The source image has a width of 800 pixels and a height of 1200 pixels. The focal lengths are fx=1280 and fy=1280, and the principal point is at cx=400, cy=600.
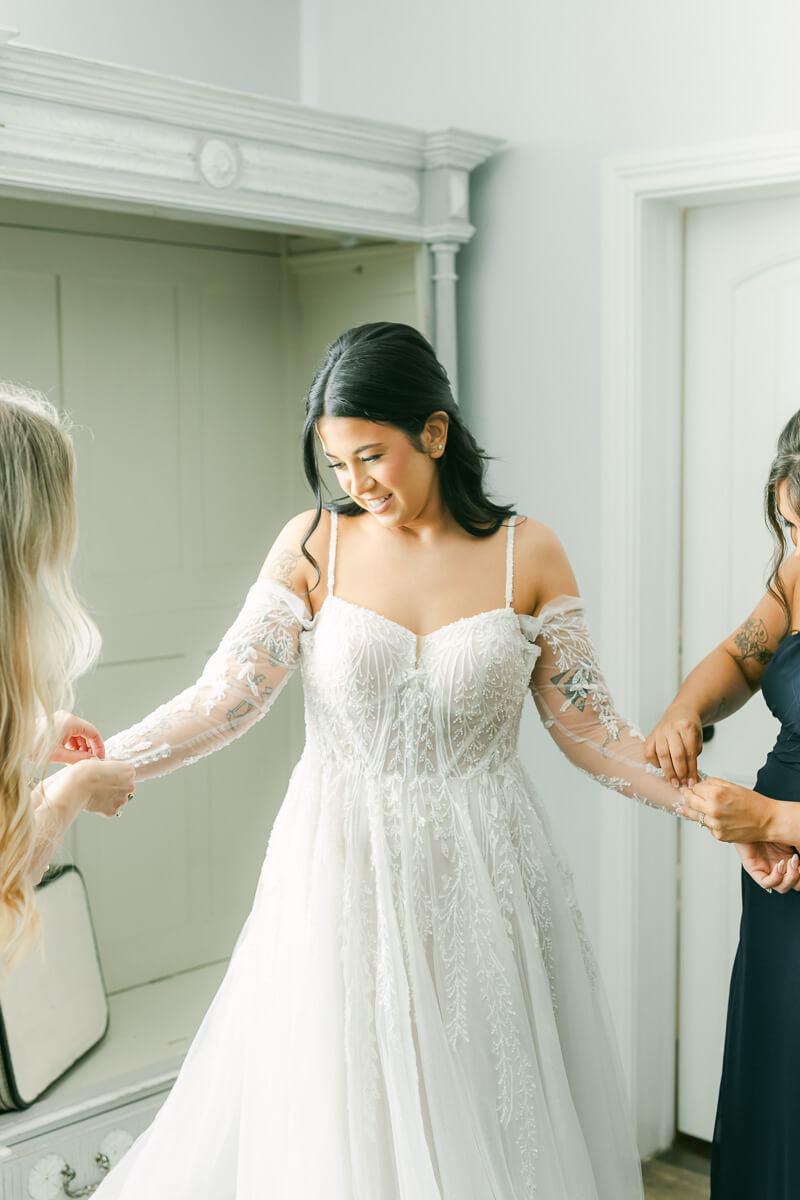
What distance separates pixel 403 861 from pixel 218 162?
142 centimetres

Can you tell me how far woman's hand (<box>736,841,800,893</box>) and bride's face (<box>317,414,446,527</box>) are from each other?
74 cm

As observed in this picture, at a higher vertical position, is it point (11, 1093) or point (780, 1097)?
point (780, 1097)

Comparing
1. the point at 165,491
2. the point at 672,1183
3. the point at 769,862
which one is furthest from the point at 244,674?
the point at 672,1183

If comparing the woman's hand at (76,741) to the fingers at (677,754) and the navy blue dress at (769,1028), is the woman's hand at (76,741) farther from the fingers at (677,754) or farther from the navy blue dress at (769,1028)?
the navy blue dress at (769,1028)

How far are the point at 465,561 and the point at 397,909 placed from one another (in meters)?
Answer: 0.54

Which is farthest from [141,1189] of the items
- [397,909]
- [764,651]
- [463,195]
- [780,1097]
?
[463,195]

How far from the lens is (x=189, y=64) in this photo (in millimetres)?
3158

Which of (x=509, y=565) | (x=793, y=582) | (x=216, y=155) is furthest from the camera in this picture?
(x=216, y=155)

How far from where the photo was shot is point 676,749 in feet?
6.70

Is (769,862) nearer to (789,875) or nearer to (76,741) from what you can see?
(789,875)

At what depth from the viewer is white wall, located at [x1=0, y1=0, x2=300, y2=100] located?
2877mm

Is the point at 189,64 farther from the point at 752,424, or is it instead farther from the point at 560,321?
the point at 752,424

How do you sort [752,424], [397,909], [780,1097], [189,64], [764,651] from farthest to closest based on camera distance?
1. [189,64]
2. [752,424]
3. [764,651]
4. [780,1097]
5. [397,909]

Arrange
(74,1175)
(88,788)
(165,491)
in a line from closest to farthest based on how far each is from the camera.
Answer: (88,788)
(74,1175)
(165,491)
